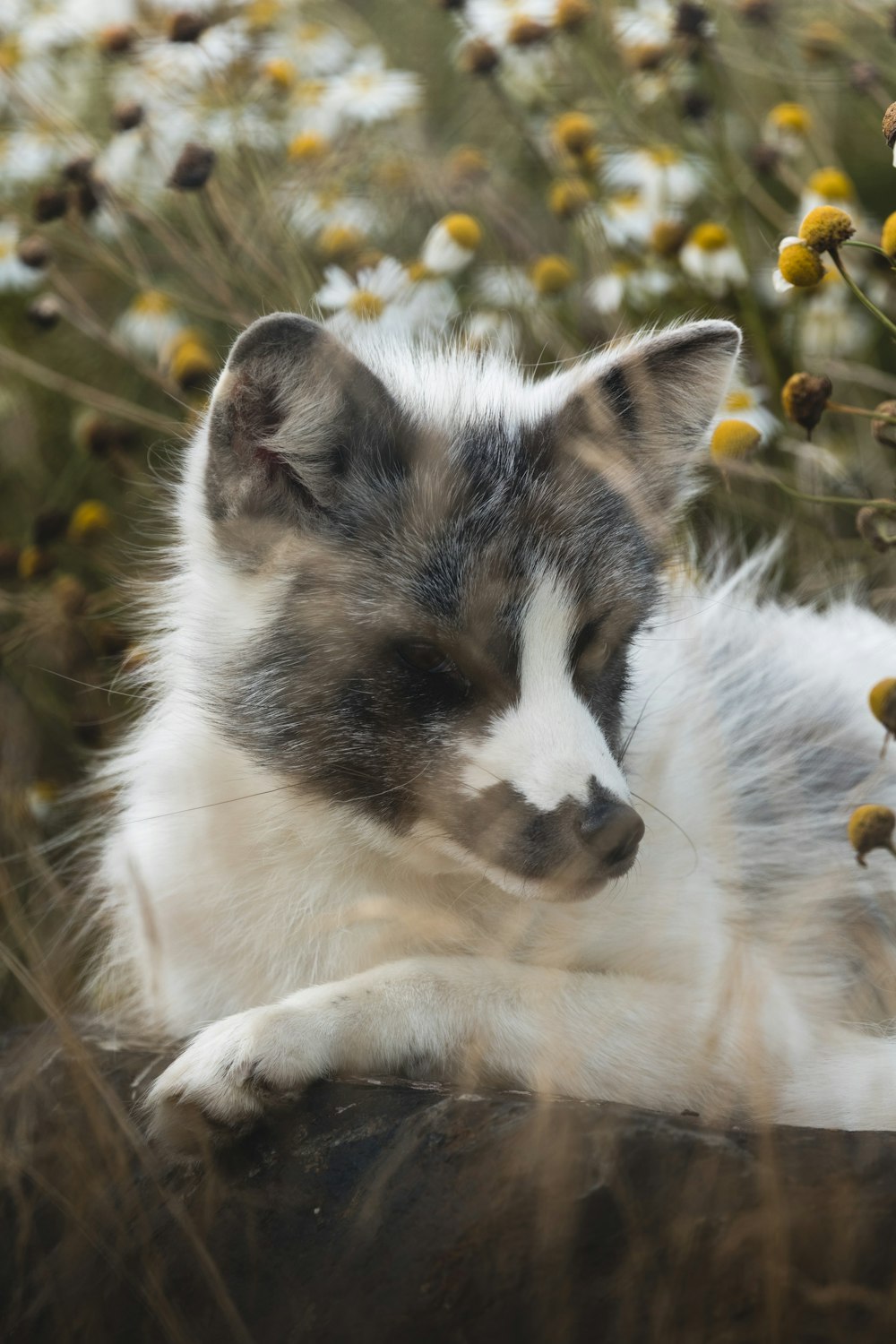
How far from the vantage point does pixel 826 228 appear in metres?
2.47

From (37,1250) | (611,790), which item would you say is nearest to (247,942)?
(37,1250)

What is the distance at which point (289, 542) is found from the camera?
2703mm

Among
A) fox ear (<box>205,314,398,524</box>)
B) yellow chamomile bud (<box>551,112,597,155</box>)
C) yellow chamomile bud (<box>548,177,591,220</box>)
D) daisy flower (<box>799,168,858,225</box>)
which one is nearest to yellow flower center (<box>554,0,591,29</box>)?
yellow chamomile bud (<box>551,112,597,155</box>)

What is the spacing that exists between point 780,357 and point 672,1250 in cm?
357

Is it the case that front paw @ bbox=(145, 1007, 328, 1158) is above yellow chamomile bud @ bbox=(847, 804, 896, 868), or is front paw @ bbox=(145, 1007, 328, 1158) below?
below

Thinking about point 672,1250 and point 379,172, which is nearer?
point 672,1250

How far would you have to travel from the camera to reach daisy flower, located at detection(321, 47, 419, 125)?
16.4 feet

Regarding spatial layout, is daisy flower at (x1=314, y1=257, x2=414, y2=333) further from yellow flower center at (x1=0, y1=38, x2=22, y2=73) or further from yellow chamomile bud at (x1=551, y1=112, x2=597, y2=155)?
yellow flower center at (x1=0, y1=38, x2=22, y2=73)

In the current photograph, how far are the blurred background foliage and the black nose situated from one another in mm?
1600

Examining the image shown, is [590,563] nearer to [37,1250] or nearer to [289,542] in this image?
[289,542]

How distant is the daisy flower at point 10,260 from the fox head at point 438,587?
2.44m

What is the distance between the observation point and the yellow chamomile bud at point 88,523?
14.5ft

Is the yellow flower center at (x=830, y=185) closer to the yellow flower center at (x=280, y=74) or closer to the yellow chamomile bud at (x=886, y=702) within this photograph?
the yellow flower center at (x=280, y=74)

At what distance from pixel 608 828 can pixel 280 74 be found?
3278 millimetres
